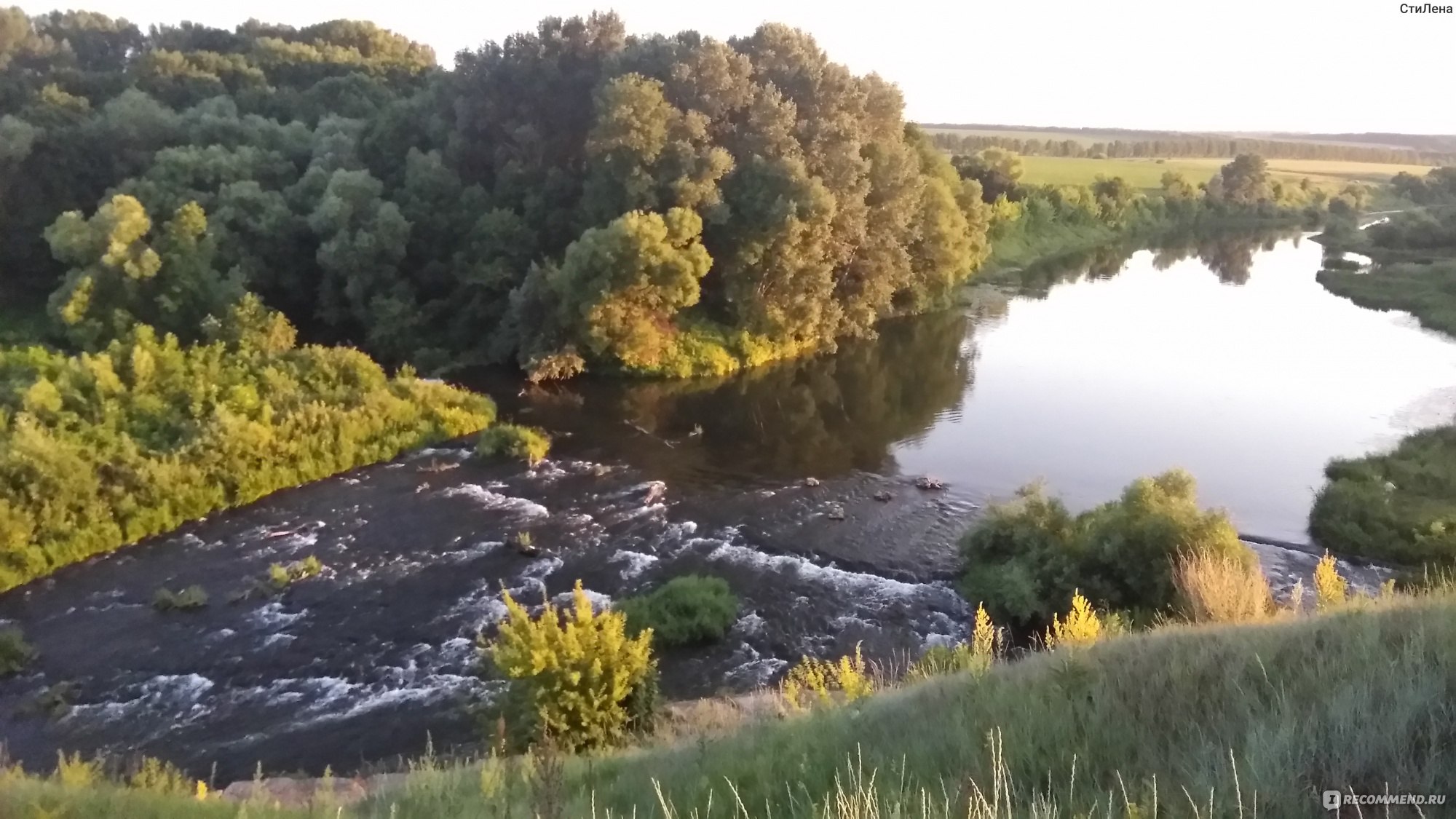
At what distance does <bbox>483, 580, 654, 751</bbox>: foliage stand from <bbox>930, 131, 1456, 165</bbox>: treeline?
9066cm

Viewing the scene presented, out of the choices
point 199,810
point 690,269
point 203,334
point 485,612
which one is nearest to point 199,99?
point 203,334

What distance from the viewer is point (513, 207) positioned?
3130cm

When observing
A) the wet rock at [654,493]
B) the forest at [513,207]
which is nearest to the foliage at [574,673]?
the wet rock at [654,493]

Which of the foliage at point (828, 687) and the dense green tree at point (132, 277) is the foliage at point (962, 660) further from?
the dense green tree at point (132, 277)

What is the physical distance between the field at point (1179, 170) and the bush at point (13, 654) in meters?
68.4

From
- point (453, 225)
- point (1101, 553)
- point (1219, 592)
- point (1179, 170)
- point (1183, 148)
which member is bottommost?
point (1101, 553)

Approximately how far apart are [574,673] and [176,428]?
1347 cm

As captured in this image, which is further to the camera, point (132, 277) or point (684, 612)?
point (132, 277)

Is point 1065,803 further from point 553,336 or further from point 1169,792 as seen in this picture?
point 553,336

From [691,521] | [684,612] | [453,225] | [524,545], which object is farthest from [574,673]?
[453,225]

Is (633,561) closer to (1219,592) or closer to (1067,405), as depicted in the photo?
(1219,592)

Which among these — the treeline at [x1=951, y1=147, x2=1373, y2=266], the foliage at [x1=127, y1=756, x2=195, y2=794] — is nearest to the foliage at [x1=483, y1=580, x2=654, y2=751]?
the foliage at [x1=127, y1=756, x2=195, y2=794]

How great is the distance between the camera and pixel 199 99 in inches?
1416

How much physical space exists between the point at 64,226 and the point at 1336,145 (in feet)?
408
